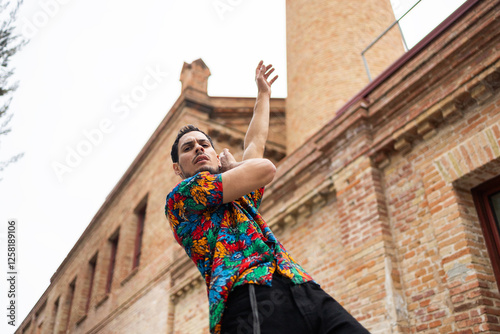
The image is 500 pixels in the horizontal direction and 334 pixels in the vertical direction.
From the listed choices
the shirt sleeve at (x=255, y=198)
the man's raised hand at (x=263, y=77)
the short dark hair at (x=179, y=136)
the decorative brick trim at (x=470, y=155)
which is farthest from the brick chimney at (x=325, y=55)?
the shirt sleeve at (x=255, y=198)

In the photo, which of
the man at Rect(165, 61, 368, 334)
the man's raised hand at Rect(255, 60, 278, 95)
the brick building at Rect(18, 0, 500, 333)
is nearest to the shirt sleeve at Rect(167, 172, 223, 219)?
the man at Rect(165, 61, 368, 334)

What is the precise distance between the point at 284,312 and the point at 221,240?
0.42m

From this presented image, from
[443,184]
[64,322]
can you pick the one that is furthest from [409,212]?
[64,322]

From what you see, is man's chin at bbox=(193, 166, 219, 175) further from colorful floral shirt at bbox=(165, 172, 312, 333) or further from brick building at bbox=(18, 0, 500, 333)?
brick building at bbox=(18, 0, 500, 333)

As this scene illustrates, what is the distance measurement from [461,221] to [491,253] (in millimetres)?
490

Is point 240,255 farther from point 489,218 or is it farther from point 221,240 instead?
point 489,218

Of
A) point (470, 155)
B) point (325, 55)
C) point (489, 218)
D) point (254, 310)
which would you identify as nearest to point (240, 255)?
point (254, 310)

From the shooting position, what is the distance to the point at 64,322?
2014cm

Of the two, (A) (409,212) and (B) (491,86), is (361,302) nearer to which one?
(A) (409,212)

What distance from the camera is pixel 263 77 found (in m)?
2.67

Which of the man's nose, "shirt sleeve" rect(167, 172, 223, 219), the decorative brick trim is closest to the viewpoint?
"shirt sleeve" rect(167, 172, 223, 219)

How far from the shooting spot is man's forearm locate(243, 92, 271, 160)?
8.18 feet

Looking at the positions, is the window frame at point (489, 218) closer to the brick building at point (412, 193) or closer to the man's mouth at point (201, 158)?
the brick building at point (412, 193)

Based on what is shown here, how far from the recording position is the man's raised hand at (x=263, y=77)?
263cm
